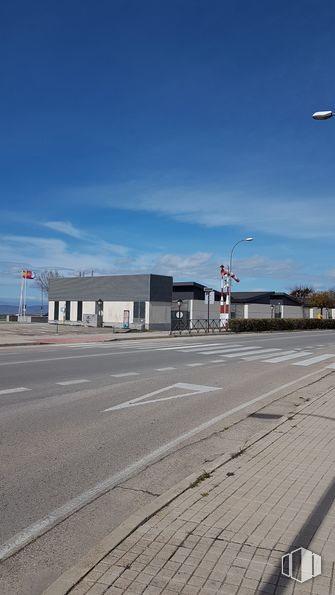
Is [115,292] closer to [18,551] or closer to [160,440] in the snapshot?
[160,440]

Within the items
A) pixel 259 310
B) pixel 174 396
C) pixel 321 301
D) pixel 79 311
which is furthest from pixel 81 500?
pixel 321 301

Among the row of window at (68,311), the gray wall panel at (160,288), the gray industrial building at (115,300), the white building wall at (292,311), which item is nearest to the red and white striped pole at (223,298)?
the gray industrial building at (115,300)

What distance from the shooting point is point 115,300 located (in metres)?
51.4

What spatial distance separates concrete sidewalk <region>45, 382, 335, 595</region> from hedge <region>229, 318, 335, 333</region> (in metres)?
39.6

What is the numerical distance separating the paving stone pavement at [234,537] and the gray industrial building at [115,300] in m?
37.6

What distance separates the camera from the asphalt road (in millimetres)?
3999

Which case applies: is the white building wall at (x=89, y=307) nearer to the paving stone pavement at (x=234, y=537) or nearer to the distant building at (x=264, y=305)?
the distant building at (x=264, y=305)

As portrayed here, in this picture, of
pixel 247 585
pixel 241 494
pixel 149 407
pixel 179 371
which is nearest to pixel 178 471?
pixel 241 494

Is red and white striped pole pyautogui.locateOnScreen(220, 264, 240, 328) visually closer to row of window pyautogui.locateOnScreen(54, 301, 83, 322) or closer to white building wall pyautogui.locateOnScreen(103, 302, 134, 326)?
white building wall pyautogui.locateOnScreen(103, 302, 134, 326)

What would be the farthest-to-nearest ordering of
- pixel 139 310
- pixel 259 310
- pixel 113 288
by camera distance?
1. pixel 259 310
2. pixel 113 288
3. pixel 139 310

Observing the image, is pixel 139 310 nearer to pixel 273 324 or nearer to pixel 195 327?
pixel 195 327

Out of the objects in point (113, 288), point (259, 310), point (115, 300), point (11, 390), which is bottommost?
point (11, 390)

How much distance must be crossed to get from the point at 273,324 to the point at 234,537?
47.7 metres

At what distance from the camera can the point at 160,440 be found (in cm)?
706
